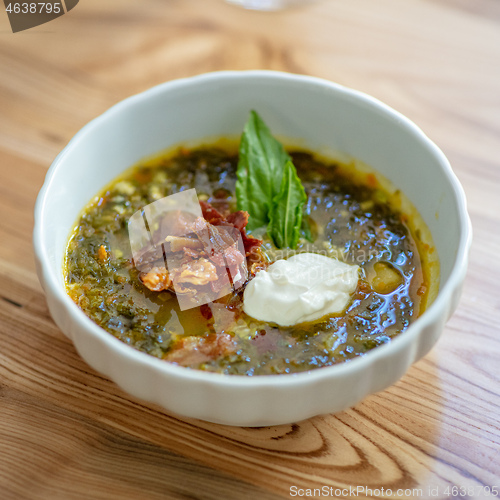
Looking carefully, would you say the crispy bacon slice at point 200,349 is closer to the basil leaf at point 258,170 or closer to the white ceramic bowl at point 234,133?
the white ceramic bowl at point 234,133

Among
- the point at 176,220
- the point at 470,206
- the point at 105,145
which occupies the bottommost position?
the point at 470,206

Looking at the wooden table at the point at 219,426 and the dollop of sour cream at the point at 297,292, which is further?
the dollop of sour cream at the point at 297,292

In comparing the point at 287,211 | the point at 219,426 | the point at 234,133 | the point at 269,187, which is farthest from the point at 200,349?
the point at 234,133

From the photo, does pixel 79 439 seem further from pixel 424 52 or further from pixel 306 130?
pixel 424 52

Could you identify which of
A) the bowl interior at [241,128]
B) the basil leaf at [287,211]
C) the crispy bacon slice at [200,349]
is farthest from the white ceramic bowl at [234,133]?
the basil leaf at [287,211]

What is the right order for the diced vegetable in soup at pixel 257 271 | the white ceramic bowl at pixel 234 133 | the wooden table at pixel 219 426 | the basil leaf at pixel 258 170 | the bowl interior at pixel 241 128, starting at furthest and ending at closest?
the basil leaf at pixel 258 170, the bowl interior at pixel 241 128, the diced vegetable in soup at pixel 257 271, the wooden table at pixel 219 426, the white ceramic bowl at pixel 234 133

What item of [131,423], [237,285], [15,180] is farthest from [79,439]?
[15,180]
